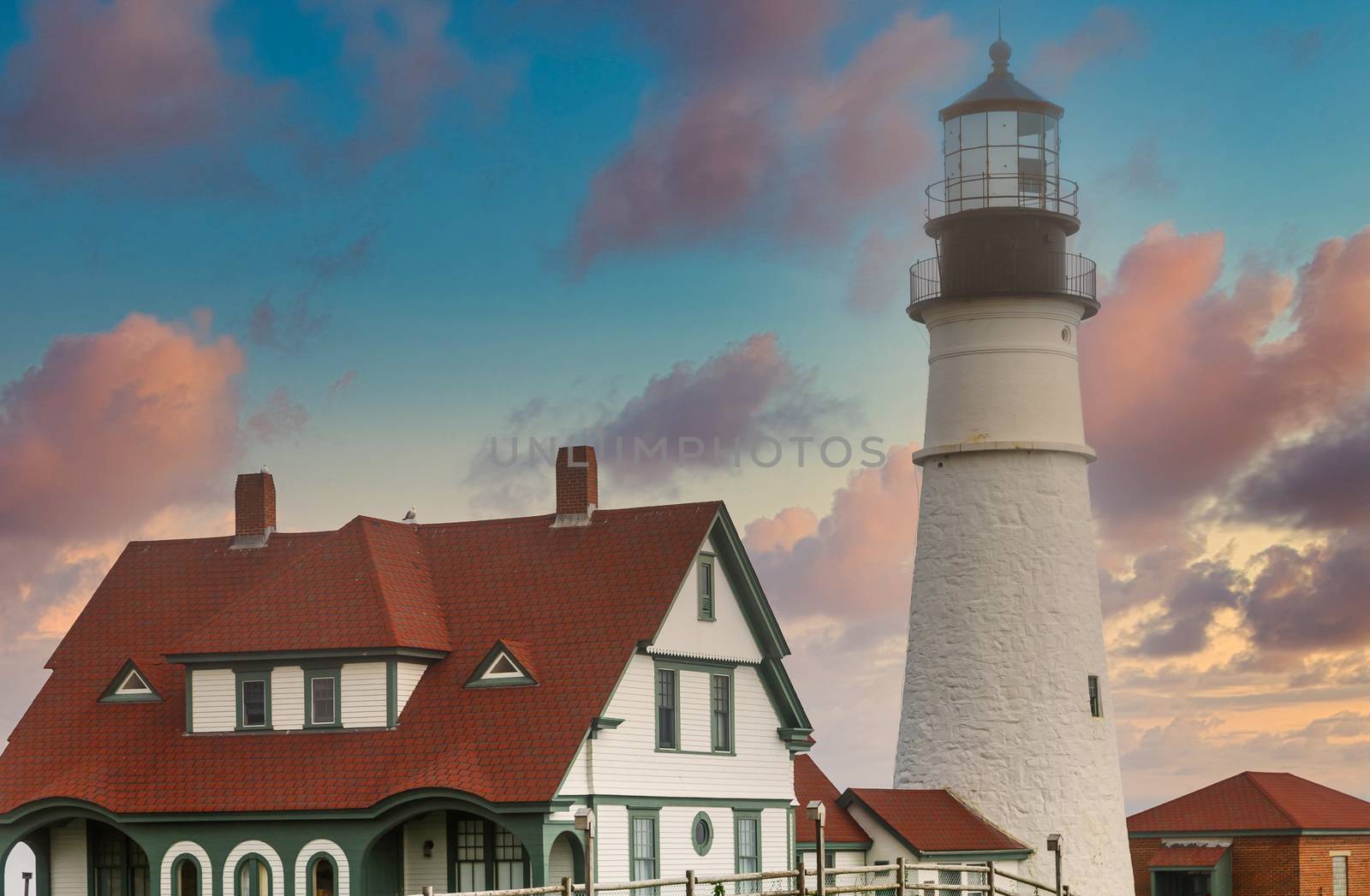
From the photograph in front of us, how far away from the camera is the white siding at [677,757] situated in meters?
33.8

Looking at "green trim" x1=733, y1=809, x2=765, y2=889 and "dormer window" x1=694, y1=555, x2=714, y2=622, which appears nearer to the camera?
"dormer window" x1=694, y1=555, x2=714, y2=622

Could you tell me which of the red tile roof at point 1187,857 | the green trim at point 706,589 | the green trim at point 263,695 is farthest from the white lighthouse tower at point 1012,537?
the green trim at point 263,695

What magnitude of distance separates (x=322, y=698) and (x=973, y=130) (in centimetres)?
1791

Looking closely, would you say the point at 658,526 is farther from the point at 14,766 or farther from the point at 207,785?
the point at 14,766

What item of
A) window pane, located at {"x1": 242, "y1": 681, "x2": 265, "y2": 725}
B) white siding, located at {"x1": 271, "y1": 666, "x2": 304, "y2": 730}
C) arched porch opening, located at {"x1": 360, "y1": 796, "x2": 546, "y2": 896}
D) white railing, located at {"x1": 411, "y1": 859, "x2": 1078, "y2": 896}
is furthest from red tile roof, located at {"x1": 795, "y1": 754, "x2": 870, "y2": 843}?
window pane, located at {"x1": 242, "y1": 681, "x2": 265, "y2": 725}

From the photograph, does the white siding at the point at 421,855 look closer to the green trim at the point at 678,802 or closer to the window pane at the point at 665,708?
the green trim at the point at 678,802

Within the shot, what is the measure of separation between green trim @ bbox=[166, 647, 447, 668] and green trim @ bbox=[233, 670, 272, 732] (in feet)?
0.89

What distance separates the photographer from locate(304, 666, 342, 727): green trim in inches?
1383

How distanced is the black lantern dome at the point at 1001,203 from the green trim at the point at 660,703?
1094cm

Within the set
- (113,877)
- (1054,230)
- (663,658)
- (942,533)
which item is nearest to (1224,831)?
(942,533)

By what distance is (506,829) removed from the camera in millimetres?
33344

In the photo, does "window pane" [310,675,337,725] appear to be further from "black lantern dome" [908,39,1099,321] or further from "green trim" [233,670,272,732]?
"black lantern dome" [908,39,1099,321]

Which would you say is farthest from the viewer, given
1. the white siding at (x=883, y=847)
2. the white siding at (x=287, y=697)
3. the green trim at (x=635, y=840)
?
the white siding at (x=883, y=847)

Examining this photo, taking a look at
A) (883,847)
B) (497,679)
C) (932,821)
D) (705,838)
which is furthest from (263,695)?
(932,821)
